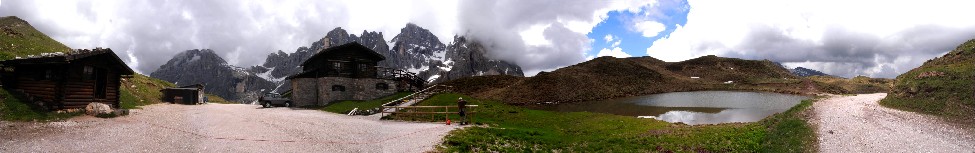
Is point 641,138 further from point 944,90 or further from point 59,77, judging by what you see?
point 59,77

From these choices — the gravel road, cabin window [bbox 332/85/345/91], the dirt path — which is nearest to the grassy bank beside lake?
the dirt path

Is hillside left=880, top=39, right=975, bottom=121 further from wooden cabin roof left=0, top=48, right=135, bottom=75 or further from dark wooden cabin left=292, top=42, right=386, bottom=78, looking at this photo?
wooden cabin roof left=0, top=48, right=135, bottom=75

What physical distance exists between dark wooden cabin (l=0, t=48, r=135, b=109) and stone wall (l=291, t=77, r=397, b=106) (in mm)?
19050

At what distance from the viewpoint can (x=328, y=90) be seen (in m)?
48.6

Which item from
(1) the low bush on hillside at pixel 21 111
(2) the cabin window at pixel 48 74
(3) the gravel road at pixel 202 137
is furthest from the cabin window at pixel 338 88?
(3) the gravel road at pixel 202 137

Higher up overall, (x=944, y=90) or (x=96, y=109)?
(x=944, y=90)

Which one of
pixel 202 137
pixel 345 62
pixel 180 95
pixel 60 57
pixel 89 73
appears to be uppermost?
pixel 345 62

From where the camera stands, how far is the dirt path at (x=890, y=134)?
17.0 meters

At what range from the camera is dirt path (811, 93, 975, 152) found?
16984 millimetres

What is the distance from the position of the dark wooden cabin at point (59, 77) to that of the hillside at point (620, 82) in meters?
42.8

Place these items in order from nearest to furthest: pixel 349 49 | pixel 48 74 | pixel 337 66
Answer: pixel 48 74 < pixel 337 66 < pixel 349 49

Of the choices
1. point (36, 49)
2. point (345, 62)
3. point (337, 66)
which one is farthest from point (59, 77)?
point (36, 49)

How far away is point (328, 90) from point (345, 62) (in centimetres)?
387

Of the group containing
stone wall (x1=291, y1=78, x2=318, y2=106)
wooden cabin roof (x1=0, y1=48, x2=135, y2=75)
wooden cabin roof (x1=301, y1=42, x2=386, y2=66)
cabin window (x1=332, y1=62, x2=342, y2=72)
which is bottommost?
stone wall (x1=291, y1=78, x2=318, y2=106)
